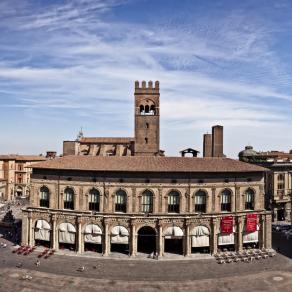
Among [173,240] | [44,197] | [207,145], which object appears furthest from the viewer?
[207,145]

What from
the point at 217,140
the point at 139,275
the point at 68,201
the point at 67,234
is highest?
the point at 217,140

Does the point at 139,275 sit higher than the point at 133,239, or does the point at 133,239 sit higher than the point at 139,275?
the point at 133,239

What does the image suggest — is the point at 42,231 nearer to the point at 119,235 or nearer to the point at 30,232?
the point at 30,232

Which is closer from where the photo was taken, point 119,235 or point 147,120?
point 119,235

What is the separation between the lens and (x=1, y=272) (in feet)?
139

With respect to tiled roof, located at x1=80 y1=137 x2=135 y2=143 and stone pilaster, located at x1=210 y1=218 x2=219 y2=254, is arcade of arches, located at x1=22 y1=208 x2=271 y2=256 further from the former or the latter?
tiled roof, located at x1=80 y1=137 x2=135 y2=143

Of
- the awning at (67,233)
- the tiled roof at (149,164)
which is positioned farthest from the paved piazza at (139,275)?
the tiled roof at (149,164)

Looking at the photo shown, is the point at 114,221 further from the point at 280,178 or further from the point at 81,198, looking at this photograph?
the point at 280,178

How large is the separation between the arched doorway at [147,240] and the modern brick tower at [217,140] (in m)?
19.7

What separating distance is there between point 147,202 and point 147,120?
22.8 meters

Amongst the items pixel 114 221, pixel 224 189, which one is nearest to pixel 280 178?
pixel 224 189

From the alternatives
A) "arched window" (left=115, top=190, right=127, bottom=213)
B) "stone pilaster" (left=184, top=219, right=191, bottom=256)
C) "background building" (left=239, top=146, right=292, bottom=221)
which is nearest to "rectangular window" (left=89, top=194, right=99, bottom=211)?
"arched window" (left=115, top=190, right=127, bottom=213)

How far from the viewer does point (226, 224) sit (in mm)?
51000

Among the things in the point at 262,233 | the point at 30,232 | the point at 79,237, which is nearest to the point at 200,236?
the point at 262,233
